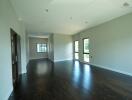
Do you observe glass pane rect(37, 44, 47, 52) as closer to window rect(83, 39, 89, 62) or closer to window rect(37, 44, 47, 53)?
window rect(37, 44, 47, 53)

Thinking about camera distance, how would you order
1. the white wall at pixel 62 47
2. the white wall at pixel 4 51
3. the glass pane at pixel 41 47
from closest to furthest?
the white wall at pixel 4 51 < the white wall at pixel 62 47 < the glass pane at pixel 41 47

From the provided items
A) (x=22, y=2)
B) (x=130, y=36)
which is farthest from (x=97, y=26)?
(x=22, y=2)

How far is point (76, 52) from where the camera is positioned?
9.90 metres

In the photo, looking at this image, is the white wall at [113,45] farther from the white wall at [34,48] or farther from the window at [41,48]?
the white wall at [34,48]

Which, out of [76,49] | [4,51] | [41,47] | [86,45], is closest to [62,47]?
[76,49]

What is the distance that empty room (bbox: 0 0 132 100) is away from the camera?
290 centimetres

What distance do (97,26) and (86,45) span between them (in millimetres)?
1945

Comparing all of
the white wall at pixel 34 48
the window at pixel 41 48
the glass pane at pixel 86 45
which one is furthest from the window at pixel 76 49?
the white wall at pixel 34 48

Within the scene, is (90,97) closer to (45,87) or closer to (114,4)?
(45,87)

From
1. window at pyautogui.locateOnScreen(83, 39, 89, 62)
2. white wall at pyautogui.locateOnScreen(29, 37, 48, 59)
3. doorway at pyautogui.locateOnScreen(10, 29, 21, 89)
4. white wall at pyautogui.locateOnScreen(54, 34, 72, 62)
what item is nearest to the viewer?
doorway at pyautogui.locateOnScreen(10, 29, 21, 89)

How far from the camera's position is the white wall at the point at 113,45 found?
192 inches

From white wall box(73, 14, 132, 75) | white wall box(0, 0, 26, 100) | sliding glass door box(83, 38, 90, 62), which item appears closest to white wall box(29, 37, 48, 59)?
sliding glass door box(83, 38, 90, 62)

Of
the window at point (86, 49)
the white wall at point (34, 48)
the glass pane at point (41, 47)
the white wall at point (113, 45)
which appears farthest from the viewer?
the glass pane at point (41, 47)

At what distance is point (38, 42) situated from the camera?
40.1ft
